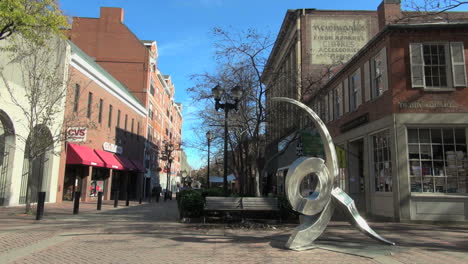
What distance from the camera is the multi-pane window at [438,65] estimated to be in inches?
556

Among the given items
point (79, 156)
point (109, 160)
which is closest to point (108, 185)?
point (109, 160)

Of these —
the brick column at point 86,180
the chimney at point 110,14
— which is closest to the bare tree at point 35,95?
the brick column at point 86,180

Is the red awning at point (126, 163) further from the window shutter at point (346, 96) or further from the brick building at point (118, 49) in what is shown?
the window shutter at point (346, 96)

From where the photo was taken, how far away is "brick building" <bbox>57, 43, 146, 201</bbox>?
23.5m

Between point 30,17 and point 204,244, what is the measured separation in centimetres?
924

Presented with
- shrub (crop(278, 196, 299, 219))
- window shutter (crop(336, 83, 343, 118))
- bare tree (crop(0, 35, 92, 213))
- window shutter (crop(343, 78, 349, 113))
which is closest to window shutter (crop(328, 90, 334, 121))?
window shutter (crop(336, 83, 343, 118))

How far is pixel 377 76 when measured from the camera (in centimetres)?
1591

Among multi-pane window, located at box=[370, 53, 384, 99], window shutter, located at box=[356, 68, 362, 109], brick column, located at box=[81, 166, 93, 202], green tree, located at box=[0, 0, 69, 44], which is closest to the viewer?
green tree, located at box=[0, 0, 69, 44]

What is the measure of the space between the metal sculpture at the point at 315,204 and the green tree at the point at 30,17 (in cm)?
982

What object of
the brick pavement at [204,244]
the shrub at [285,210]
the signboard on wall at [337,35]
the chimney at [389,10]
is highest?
the signboard on wall at [337,35]

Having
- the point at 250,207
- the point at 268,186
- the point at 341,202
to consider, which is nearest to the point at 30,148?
the point at 250,207

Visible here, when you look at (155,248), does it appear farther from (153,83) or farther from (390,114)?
(153,83)

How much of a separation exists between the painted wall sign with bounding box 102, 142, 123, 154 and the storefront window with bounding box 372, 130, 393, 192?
21045 millimetres

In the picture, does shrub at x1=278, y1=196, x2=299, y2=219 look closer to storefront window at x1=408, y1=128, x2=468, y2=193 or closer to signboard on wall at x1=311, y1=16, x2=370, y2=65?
storefront window at x1=408, y1=128, x2=468, y2=193
